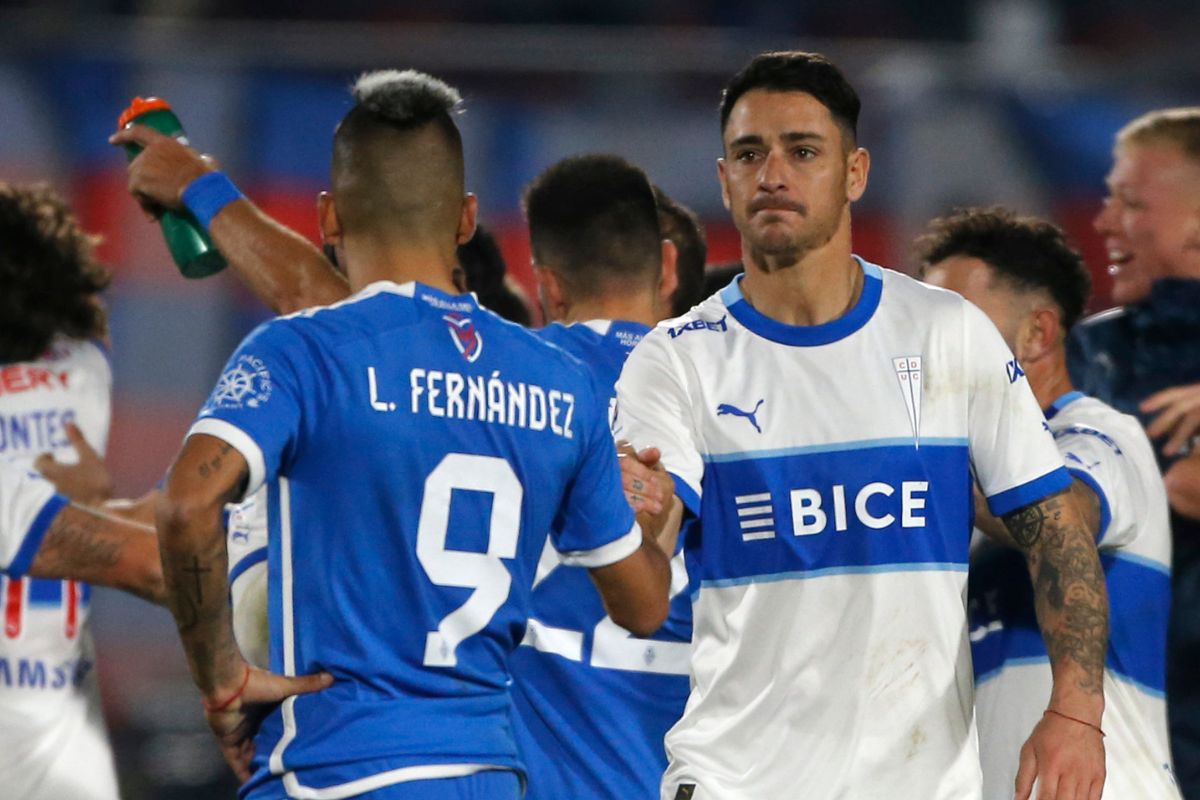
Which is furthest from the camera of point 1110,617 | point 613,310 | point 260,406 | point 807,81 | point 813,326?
point 613,310

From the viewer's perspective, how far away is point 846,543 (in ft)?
11.8

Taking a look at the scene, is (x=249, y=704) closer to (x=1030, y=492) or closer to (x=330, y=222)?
(x=330, y=222)

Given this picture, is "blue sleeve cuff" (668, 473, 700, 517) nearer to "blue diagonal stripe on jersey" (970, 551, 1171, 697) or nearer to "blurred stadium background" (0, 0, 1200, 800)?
"blue diagonal stripe on jersey" (970, 551, 1171, 697)

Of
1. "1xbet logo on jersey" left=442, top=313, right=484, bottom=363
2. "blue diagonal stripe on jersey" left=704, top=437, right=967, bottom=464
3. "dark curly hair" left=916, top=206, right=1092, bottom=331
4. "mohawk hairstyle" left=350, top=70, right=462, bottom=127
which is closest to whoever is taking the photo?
"1xbet logo on jersey" left=442, top=313, right=484, bottom=363

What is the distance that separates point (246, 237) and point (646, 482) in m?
1.33

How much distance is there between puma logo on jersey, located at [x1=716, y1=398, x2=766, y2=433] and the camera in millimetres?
3665

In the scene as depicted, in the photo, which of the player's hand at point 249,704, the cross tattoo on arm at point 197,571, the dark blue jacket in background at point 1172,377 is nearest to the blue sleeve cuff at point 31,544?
the player's hand at point 249,704

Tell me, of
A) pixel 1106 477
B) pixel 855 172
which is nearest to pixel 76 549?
pixel 855 172

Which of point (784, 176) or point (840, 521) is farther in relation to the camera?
point (784, 176)

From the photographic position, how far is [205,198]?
4.24m

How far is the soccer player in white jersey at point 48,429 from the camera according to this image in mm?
5270

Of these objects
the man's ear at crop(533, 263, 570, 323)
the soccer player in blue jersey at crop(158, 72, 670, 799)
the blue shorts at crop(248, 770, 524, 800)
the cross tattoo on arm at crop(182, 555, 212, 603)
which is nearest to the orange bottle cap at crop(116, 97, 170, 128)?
the man's ear at crop(533, 263, 570, 323)

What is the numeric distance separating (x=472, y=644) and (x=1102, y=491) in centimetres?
164

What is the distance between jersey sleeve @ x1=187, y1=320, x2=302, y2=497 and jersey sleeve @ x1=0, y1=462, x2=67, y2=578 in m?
1.55
